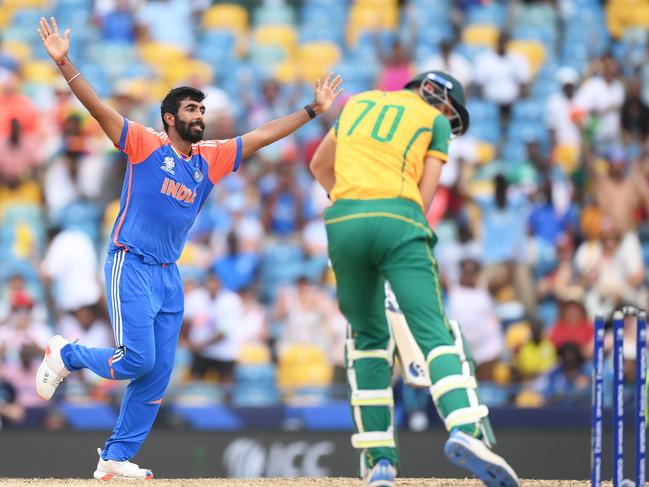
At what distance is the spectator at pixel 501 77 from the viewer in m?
14.8

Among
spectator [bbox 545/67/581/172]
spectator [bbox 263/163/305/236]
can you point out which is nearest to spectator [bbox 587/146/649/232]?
spectator [bbox 545/67/581/172]

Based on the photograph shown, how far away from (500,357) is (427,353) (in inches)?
219

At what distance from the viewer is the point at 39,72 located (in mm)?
15141

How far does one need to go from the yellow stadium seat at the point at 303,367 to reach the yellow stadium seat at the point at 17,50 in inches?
218

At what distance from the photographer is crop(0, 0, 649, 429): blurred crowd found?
39.8ft

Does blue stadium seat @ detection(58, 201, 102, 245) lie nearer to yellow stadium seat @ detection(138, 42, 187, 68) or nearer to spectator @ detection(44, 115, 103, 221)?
spectator @ detection(44, 115, 103, 221)

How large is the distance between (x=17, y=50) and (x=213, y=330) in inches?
203

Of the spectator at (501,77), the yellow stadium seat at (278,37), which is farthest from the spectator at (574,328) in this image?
the yellow stadium seat at (278,37)

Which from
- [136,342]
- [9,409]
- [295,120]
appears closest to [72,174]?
[9,409]

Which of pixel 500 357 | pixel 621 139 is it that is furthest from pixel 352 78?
pixel 500 357

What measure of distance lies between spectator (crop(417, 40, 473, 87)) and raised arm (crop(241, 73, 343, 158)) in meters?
6.50

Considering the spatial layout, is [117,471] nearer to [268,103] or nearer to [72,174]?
[72,174]

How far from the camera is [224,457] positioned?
11141mm

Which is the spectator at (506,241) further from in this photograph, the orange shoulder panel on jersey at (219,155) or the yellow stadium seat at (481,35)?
the orange shoulder panel on jersey at (219,155)
